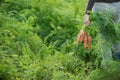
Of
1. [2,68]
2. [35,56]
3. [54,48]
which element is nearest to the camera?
[2,68]

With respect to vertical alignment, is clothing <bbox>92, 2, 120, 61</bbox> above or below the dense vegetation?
above

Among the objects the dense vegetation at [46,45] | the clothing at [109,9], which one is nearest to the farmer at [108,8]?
the clothing at [109,9]

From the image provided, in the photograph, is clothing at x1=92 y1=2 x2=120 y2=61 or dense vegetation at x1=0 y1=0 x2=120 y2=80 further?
dense vegetation at x1=0 y1=0 x2=120 y2=80

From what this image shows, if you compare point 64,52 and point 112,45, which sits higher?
point 112,45

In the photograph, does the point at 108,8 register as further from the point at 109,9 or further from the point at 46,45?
the point at 46,45

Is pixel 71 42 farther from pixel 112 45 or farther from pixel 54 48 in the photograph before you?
pixel 112 45

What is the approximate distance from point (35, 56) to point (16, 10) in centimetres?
232

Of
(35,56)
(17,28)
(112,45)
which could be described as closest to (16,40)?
(17,28)

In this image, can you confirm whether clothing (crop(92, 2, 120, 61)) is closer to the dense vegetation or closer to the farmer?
the farmer

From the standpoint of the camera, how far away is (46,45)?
5.98 m

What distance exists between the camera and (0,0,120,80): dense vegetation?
452 centimetres

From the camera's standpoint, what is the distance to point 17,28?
20.1 ft

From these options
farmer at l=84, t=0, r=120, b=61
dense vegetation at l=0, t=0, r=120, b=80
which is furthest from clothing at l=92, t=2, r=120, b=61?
dense vegetation at l=0, t=0, r=120, b=80

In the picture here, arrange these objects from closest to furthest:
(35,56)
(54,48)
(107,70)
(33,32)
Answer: (107,70) < (35,56) < (54,48) < (33,32)
